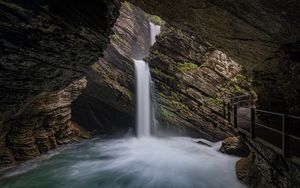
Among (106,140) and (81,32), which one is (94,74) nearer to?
(106,140)

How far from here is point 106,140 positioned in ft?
74.0

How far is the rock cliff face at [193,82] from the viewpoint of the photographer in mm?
18609

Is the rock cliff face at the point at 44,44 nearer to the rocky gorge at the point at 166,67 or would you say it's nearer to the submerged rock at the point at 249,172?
the rocky gorge at the point at 166,67

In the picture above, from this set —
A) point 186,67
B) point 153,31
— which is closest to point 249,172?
point 186,67

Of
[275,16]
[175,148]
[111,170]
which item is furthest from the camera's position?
[175,148]

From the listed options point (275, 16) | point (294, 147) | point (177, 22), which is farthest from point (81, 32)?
point (294, 147)

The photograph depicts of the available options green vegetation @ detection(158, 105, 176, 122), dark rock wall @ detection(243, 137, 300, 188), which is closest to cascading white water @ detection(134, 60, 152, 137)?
green vegetation @ detection(158, 105, 176, 122)

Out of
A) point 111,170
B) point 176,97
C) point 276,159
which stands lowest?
point 111,170

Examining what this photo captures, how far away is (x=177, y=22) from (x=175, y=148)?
11463mm

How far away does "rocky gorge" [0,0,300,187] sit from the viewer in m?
7.48

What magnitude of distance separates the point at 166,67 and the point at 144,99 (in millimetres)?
3844

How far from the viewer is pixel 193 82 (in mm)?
19531

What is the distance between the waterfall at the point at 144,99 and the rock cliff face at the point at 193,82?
0.84m

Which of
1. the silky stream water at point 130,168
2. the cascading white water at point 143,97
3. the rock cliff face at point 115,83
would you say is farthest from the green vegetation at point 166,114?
the rock cliff face at point 115,83
